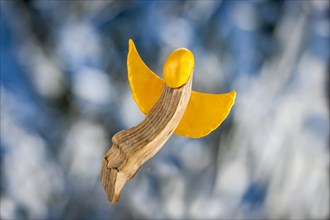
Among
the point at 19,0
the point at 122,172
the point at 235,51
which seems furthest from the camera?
the point at 235,51

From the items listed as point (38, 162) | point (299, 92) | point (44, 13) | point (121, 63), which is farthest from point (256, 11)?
point (38, 162)

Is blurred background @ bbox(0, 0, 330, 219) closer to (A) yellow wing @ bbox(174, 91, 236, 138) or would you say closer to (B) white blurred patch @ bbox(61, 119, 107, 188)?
(B) white blurred patch @ bbox(61, 119, 107, 188)

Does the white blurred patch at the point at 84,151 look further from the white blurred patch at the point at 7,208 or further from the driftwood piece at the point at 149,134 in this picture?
the driftwood piece at the point at 149,134

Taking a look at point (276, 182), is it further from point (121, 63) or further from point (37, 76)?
point (37, 76)

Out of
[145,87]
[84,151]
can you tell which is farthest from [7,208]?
[145,87]

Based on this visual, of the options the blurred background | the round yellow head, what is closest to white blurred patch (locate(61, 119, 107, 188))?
the blurred background

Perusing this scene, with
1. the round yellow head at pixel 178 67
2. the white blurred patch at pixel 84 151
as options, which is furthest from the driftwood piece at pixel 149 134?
the white blurred patch at pixel 84 151

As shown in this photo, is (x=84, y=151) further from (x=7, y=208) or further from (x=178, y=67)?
(x=178, y=67)

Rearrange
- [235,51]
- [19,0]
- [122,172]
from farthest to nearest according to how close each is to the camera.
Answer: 1. [235,51]
2. [19,0]
3. [122,172]
